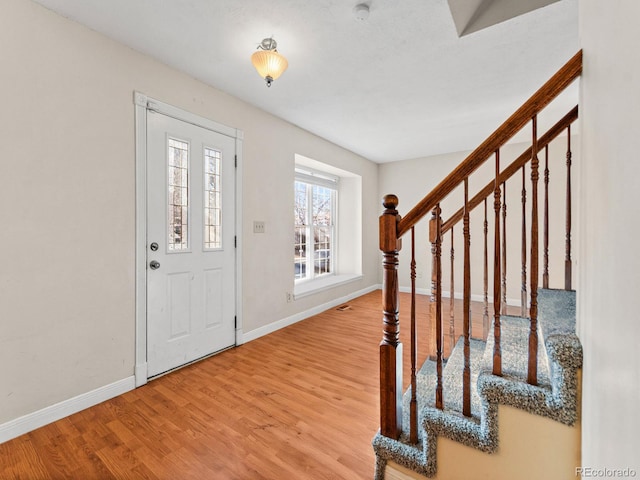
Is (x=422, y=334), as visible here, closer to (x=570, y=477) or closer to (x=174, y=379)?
(x=570, y=477)

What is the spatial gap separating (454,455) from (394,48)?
8.17 feet

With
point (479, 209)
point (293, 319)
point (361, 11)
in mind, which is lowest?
point (293, 319)

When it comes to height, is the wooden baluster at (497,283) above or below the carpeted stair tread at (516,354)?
above

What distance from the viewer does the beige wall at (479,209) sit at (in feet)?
13.4

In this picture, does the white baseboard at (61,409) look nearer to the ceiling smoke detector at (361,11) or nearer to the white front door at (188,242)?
the white front door at (188,242)

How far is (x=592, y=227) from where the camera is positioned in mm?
858

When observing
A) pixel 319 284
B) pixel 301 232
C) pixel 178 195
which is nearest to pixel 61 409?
pixel 178 195

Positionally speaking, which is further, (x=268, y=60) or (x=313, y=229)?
(x=313, y=229)

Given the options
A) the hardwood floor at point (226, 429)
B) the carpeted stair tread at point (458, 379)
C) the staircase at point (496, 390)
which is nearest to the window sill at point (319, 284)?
the hardwood floor at point (226, 429)

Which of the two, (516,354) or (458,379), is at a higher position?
(516,354)

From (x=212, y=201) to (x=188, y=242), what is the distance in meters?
0.45

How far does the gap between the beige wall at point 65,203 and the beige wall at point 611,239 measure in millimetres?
2537

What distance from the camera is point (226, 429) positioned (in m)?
1.66

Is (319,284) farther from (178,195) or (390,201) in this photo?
(390,201)
